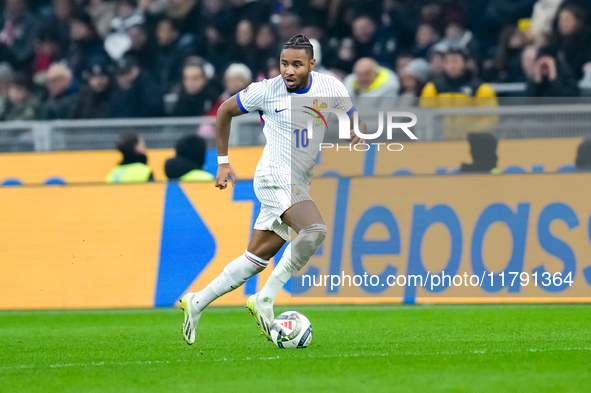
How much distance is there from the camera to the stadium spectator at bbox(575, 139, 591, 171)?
11.1 meters

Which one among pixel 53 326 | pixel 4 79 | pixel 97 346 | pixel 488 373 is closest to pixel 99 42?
pixel 4 79

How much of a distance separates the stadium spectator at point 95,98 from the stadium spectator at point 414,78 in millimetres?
4717

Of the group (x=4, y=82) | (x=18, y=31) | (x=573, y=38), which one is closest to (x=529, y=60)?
(x=573, y=38)

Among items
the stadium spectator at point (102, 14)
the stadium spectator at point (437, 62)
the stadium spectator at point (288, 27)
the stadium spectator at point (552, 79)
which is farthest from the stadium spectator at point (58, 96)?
the stadium spectator at point (552, 79)

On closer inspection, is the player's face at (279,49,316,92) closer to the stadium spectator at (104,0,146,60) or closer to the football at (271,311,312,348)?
the football at (271,311,312,348)

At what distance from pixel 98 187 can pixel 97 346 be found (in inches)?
151

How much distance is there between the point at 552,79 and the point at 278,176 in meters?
6.20

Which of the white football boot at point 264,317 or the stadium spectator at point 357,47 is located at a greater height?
the stadium spectator at point 357,47

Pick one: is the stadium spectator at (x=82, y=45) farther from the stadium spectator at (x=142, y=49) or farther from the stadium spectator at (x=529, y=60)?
the stadium spectator at (x=529, y=60)

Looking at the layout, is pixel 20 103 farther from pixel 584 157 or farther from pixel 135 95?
pixel 584 157

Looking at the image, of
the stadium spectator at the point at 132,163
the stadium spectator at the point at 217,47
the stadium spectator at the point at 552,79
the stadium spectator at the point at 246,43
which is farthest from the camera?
the stadium spectator at the point at 217,47

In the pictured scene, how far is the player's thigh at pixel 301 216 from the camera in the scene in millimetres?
7430

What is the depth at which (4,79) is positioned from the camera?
674 inches

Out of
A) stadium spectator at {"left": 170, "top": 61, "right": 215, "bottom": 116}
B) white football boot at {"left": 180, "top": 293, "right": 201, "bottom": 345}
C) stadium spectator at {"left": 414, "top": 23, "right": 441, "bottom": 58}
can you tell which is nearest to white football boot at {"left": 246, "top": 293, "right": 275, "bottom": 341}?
white football boot at {"left": 180, "top": 293, "right": 201, "bottom": 345}
